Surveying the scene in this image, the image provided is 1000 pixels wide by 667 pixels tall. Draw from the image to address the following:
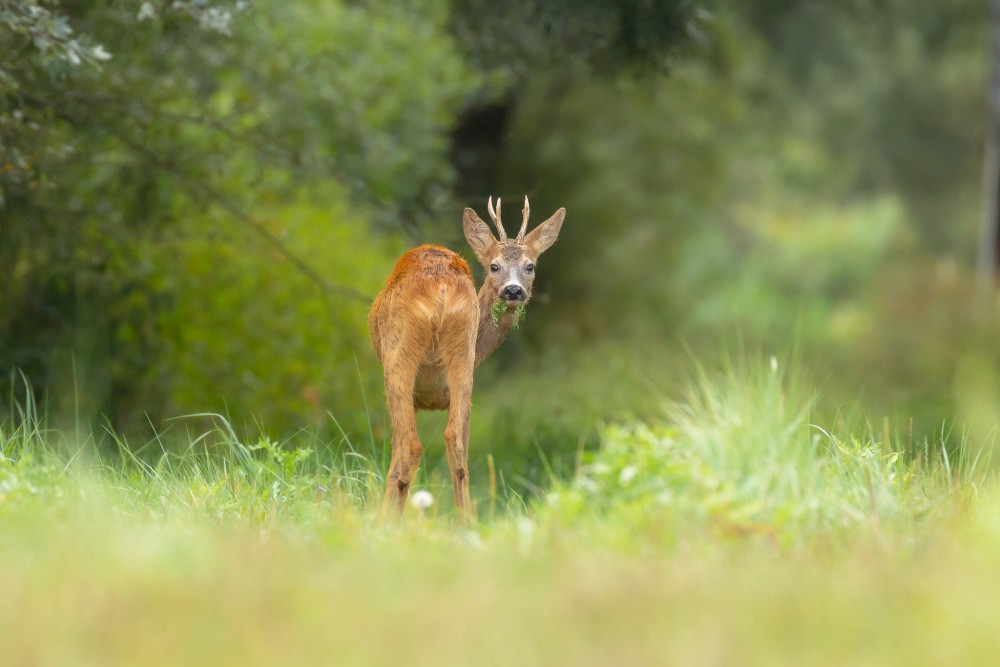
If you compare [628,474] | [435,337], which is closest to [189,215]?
[435,337]

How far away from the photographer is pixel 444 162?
18000 millimetres

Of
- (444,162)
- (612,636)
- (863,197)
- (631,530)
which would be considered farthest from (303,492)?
(863,197)

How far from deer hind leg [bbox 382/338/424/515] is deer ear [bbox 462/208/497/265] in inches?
26.8

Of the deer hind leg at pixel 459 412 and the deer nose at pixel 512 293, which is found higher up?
the deer nose at pixel 512 293

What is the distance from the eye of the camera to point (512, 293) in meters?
6.09

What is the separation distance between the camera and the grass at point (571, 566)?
3803 millimetres

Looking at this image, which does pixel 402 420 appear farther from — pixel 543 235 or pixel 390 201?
pixel 390 201

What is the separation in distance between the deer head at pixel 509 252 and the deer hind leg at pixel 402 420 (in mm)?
467

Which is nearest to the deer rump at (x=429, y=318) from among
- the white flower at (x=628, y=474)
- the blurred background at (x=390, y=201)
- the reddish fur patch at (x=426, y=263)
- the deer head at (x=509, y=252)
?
the reddish fur patch at (x=426, y=263)

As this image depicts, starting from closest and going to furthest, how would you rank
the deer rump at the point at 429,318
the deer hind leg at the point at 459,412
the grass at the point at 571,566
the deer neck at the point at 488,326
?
the grass at the point at 571,566, the deer hind leg at the point at 459,412, the deer rump at the point at 429,318, the deer neck at the point at 488,326

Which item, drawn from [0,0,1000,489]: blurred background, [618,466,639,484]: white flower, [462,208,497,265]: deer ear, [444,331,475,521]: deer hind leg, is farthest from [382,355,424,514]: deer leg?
[618,466,639,484]: white flower

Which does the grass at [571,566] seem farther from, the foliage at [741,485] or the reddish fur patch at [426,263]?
the reddish fur patch at [426,263]

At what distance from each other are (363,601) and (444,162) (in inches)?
558

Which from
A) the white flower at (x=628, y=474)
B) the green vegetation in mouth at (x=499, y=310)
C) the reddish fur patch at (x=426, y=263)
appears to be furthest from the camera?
the green vegetation in mouth at (x=499, y=310)
